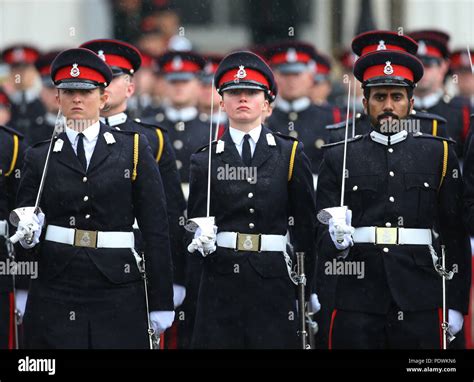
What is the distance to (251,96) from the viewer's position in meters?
9.80

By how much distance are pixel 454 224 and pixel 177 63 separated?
16.2 ft

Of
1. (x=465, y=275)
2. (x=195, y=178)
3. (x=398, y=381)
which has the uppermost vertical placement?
(x=195, y=178)

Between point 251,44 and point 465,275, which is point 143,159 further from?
point 251,44

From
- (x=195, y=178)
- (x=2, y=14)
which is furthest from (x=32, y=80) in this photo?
(x=195, y=178)

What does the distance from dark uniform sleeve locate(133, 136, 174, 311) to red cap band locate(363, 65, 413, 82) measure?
140 cm

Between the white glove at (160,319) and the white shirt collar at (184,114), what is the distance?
411cm

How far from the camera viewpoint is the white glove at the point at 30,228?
907 cm

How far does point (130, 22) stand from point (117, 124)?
13006 millimetres

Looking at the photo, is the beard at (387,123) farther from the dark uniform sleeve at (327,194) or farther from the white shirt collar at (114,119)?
the white shirt collar at (114,119)

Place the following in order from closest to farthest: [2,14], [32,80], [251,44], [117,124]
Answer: [117,124] < [32,80] < [2,14] < [251,44]

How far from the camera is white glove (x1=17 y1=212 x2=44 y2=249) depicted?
9.07m

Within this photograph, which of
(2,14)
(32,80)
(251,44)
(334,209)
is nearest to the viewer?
(334,209)

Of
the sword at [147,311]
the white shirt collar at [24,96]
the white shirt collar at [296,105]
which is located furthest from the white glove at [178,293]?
the white shirt collar at [24,96]

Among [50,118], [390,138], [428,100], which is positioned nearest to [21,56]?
[50,118]
